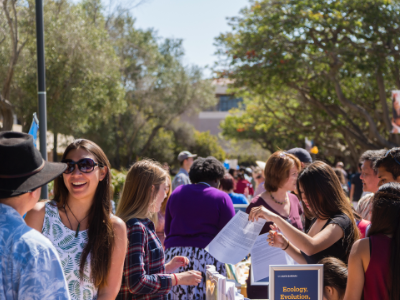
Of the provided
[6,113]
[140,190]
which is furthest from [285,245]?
[6,113]

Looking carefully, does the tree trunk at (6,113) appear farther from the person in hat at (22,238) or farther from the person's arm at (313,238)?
the person in hat at (22,238)

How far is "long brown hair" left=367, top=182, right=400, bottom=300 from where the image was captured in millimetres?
1947

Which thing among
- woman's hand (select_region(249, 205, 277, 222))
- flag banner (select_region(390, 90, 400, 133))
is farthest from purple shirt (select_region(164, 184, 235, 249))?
flag banner (select_region(390, 90, 400, 133))

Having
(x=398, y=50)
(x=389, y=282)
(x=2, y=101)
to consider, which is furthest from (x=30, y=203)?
(x=398, y=50)

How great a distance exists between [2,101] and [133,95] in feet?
60.5

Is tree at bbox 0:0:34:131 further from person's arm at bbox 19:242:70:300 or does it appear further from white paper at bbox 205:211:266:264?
person's arm at bbox 19:242:70:300

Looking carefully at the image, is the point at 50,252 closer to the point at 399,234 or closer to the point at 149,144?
the point at 399,234

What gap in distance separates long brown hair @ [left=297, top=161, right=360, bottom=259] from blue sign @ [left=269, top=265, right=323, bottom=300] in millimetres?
667

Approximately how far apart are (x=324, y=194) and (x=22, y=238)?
6.33ft

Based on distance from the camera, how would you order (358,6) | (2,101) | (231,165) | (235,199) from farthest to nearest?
(231,165) < (358,6) < (2,101) < (235,199)

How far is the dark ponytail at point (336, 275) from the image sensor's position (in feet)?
7.35

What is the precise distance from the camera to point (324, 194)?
105 inches

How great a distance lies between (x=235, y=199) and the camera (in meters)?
6.44

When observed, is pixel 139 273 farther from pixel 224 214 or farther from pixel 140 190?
pixel 224 214
